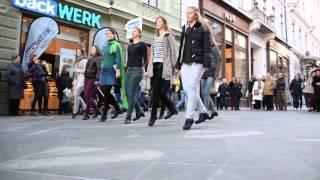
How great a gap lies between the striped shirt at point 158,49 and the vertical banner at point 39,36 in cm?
610

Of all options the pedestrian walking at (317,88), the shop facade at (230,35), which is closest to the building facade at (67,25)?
the shop facade at (230,35)

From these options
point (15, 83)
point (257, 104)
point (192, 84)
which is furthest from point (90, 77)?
point (257, 104)

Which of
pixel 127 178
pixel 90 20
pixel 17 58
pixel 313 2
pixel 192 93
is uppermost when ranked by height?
pixel 313 2

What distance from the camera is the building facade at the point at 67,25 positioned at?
40.2 ft

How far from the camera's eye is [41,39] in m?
13.0

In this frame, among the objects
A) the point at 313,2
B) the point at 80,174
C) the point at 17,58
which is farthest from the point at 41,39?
the point at 313,2

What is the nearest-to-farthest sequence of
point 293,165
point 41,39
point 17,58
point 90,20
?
point 293,165, point 17,58, point 41,39, point 90,20

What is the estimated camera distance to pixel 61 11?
46.1 ft

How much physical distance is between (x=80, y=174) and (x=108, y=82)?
17.8ft

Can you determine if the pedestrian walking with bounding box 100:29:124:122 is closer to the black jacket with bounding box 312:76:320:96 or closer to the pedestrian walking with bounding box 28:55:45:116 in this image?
the pedestrian walking with bounding box 28:55:45:116

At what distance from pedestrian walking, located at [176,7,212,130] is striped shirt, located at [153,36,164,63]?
3.51 feet

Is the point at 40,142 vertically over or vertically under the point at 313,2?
under

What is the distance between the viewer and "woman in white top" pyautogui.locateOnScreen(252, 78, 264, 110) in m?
20.2

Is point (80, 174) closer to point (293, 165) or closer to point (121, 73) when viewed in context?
point (293, 165)
